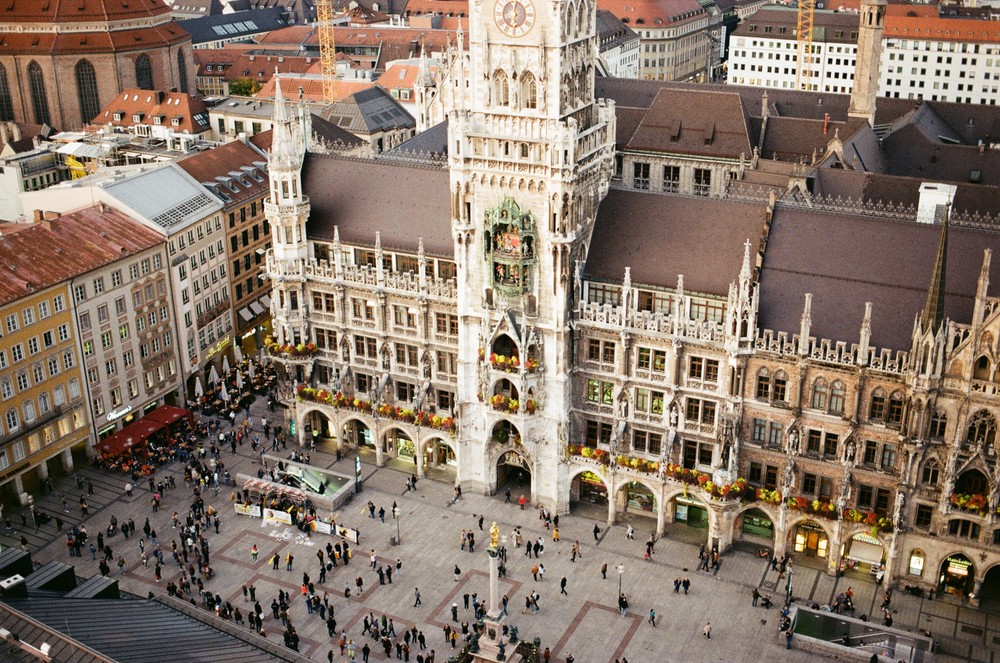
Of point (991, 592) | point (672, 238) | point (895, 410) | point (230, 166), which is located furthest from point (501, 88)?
point (991, 592)

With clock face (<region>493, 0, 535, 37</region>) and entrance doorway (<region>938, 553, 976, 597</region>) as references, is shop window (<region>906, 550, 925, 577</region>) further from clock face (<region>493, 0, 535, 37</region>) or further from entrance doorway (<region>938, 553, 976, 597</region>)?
clock face (<region>493, 0, 535, 37</region>)

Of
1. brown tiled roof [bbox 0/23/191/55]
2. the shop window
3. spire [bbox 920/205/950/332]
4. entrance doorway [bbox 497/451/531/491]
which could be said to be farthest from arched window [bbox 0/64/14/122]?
the shop window

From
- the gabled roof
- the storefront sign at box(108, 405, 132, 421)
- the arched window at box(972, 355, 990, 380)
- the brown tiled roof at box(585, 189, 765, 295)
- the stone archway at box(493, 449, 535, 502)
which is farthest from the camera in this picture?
the storefront sign at box(108, 405, 132, 421)

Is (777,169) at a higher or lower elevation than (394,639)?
higher

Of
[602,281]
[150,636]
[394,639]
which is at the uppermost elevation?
[602,281]

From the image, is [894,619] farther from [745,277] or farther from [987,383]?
[745,277]

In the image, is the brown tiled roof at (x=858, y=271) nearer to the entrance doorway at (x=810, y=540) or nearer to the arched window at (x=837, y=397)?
the arched window at (x=837, y=397)

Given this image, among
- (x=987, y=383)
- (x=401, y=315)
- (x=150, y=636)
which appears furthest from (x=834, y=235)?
(x=150, y=636)
